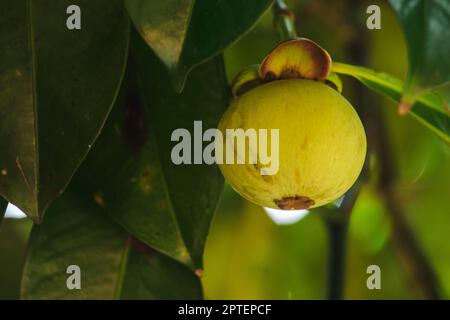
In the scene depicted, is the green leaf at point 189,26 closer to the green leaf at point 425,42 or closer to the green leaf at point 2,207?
the green leaf at point 425,42

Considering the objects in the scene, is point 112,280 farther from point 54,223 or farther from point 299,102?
point 299,102

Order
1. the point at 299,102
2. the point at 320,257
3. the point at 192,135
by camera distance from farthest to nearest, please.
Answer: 1. the point at 320,257
2. the point at 192,135
3. the point at 299,102

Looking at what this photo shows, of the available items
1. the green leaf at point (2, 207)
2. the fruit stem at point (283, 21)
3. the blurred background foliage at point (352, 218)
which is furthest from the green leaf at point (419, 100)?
the blurred background foliage at point (352, 218)

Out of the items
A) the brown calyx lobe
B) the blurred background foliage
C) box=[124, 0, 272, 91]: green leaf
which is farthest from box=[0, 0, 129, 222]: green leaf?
the blurred background foliage

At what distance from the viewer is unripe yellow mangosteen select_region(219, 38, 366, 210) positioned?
3.33 feet

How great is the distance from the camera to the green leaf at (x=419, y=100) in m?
1.12

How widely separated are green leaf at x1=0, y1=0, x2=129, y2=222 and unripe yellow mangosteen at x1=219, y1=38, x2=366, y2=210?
159 millimetres

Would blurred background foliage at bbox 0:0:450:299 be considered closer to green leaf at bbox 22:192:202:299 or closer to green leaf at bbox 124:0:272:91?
green leaf at bbox 22:192:202:299

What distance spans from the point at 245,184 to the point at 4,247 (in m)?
0.80

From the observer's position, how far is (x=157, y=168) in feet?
3.84

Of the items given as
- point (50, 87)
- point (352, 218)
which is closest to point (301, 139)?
point (50, 87)
